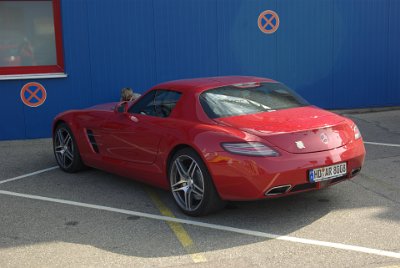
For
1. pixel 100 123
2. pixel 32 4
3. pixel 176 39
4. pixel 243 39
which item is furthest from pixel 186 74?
pixel 100 123

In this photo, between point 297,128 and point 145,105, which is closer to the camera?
point 297,128

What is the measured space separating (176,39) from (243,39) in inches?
58.5

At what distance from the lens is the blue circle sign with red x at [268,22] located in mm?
11234

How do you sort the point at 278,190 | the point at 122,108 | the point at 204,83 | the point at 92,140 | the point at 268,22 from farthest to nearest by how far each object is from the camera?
1. the point at 268,22
2. the point at 92,140
3. the point at 122,108
4. the point at 204,83
5. the point at 278,190

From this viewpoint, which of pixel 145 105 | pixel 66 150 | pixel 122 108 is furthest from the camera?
pixel 66 150

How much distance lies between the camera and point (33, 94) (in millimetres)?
10055

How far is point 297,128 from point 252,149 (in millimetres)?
538

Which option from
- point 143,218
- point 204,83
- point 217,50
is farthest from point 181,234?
point 217,50

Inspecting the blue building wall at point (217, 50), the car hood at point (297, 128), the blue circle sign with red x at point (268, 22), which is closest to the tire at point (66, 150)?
the car hood at point (297, 128)

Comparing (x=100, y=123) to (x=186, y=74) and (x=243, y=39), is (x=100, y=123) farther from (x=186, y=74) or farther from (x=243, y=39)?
(x=243, y=39)

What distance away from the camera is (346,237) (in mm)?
4480

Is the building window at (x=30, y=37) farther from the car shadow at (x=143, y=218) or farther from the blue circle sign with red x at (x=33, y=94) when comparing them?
the car shadow at (x=143, y=218)

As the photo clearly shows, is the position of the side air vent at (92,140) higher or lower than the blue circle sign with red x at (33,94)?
lower

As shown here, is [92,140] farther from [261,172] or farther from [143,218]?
[261,172]
